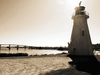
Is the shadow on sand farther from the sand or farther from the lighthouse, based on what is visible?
the lighthouse

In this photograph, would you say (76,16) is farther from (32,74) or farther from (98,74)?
(32,74)

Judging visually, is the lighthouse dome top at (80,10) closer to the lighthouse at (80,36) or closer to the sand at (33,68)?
the lighthouse at (80,36)

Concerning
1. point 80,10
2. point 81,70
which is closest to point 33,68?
point 81,70

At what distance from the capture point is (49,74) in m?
7.49

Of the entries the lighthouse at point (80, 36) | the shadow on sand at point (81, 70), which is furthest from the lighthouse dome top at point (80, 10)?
the shadow on sand at point (81, 70)

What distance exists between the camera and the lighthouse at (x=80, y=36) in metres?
17.9

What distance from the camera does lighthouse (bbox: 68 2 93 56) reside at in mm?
17906

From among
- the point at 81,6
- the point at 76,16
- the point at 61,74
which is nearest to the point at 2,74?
the point at 61,74

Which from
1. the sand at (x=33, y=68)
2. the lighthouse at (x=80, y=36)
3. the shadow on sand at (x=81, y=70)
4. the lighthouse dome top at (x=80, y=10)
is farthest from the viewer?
the lighthouse dome top at (x=80, y=10)

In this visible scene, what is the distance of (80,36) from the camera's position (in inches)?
713

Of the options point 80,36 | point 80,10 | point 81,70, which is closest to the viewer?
point 81,70

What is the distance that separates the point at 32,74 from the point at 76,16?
1421 centimetres

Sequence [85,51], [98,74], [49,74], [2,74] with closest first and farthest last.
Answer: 1. [2,74]
2. [49,74]
3. [98,74]
4. [85,51]

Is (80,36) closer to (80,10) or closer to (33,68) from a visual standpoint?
(80,10)
